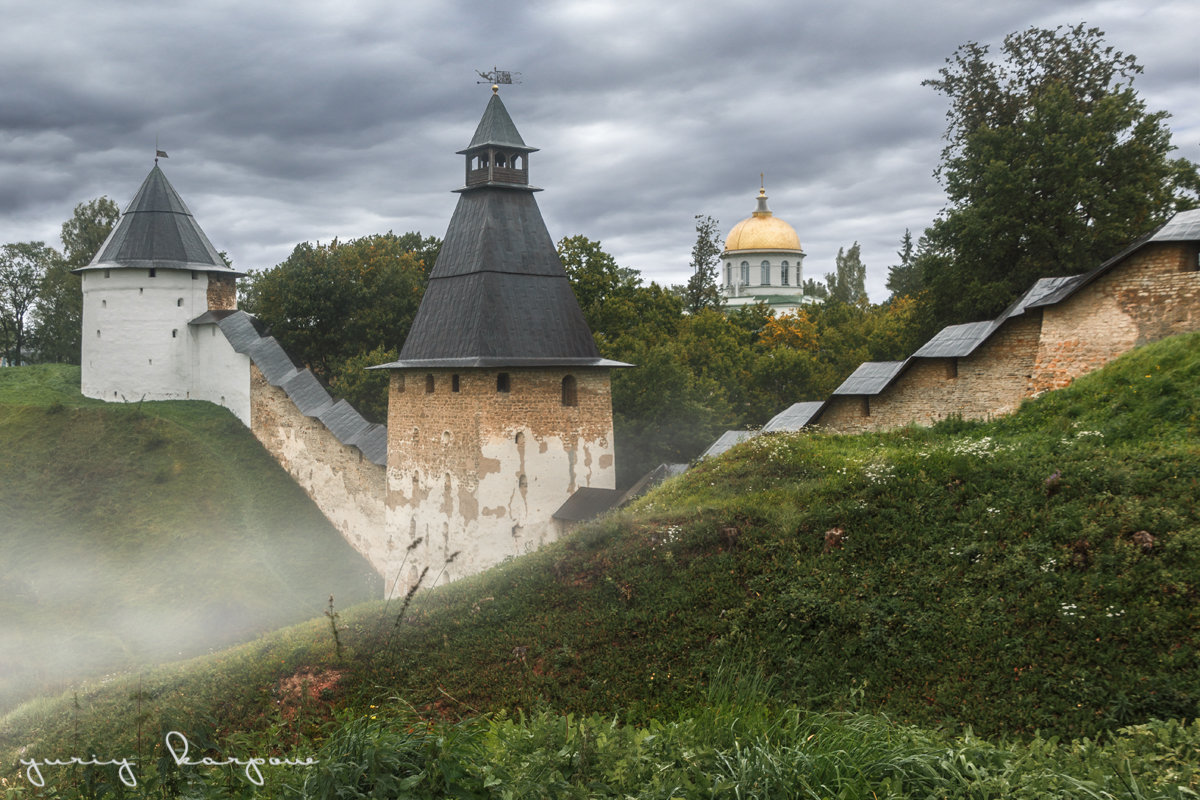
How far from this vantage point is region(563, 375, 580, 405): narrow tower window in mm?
17797

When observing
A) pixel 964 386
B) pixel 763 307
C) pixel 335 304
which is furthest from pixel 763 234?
pixel 964 386

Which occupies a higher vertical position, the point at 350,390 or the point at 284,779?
the point at 350,390

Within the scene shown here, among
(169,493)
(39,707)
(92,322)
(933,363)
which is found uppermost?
(92,322)

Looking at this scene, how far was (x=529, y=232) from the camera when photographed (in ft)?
60.7

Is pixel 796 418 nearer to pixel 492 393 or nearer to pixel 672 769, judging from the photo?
pixel 492 393

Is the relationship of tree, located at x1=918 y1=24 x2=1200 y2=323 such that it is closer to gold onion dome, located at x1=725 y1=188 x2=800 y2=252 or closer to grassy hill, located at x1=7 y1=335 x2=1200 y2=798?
grassy hill, located at x1=7 y1=335 x2=1200 y2=798

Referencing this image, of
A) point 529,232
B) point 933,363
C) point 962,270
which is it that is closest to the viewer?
point 933,363

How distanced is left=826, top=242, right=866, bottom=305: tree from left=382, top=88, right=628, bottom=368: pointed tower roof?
160ft

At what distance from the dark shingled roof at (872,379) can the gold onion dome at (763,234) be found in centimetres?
4578

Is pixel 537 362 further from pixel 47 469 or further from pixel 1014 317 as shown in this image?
pixel 47 469

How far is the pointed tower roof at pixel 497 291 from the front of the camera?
17.0 metres

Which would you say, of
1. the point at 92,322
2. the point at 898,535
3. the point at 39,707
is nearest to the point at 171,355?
the point at 92,322

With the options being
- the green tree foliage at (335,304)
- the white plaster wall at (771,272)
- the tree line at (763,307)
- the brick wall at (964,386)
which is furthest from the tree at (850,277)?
the brick wall at (964,386)

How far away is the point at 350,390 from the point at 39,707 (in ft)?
57.1
